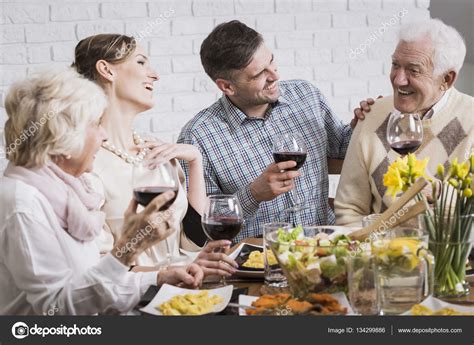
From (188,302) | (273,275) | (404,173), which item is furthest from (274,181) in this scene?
(188,302)

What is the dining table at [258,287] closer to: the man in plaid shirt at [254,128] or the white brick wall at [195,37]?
the man in plaid shirt at [254,128]

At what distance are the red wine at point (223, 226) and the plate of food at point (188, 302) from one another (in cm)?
15

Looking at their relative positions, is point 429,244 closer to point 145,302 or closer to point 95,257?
point 145,302

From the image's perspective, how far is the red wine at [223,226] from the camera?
170cm

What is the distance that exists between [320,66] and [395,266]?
2.31m

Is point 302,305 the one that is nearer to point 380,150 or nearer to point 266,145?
point 380,150

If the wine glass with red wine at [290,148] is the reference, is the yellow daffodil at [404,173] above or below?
above

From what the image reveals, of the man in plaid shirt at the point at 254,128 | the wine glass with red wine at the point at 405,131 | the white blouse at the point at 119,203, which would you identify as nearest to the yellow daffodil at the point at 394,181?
the wine glass with red wine at the point at 405,131

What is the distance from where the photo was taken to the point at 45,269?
156 cm

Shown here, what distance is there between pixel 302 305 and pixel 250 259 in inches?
17.4

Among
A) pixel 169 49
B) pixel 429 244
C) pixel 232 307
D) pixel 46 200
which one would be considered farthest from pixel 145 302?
pixel 169 49

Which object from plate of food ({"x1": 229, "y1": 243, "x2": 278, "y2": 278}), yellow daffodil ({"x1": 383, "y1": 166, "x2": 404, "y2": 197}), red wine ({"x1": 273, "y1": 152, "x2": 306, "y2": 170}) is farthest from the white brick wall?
yellow daffodil ({"x1": 383, "y1": 166, "x2": 404, "y2": 197})

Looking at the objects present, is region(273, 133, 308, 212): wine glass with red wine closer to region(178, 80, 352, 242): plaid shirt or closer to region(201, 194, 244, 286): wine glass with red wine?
region(178, 80, 352, 242): plaid shirt

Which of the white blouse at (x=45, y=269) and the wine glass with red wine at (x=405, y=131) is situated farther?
the wine glass with red wine at (x=405, y=131)
